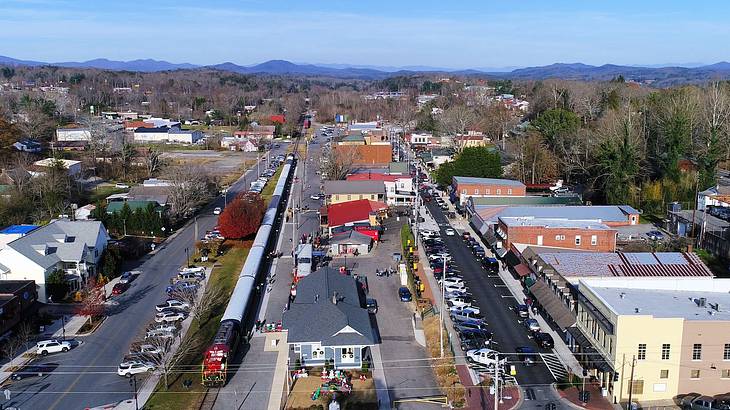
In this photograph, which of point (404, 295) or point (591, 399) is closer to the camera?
point (591, 399)

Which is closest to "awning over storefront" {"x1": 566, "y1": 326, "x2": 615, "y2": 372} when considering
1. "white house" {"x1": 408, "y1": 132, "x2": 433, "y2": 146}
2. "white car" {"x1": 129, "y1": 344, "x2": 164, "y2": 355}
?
"white car" {"x1": 129, "y1": 344, "x2": 164, "y2": 355}

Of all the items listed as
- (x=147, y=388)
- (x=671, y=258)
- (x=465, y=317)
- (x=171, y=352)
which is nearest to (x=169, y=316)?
(x=171, y=352)

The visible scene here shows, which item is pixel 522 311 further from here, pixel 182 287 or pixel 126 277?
pixel 126 277

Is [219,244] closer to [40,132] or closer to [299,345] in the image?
[299,345]

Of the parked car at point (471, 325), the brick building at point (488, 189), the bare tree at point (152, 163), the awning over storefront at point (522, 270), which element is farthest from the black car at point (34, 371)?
the bare tree at point (152, 163)

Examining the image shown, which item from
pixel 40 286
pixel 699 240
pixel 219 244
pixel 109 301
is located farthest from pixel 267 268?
pixel 699 240

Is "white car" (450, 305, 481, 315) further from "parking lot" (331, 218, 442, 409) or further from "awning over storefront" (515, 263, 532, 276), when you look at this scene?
"awning over storefront" (515, 263, 532, 276)

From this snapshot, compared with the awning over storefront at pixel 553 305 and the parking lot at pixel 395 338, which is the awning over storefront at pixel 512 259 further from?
the parking lot at pixel 395 338
